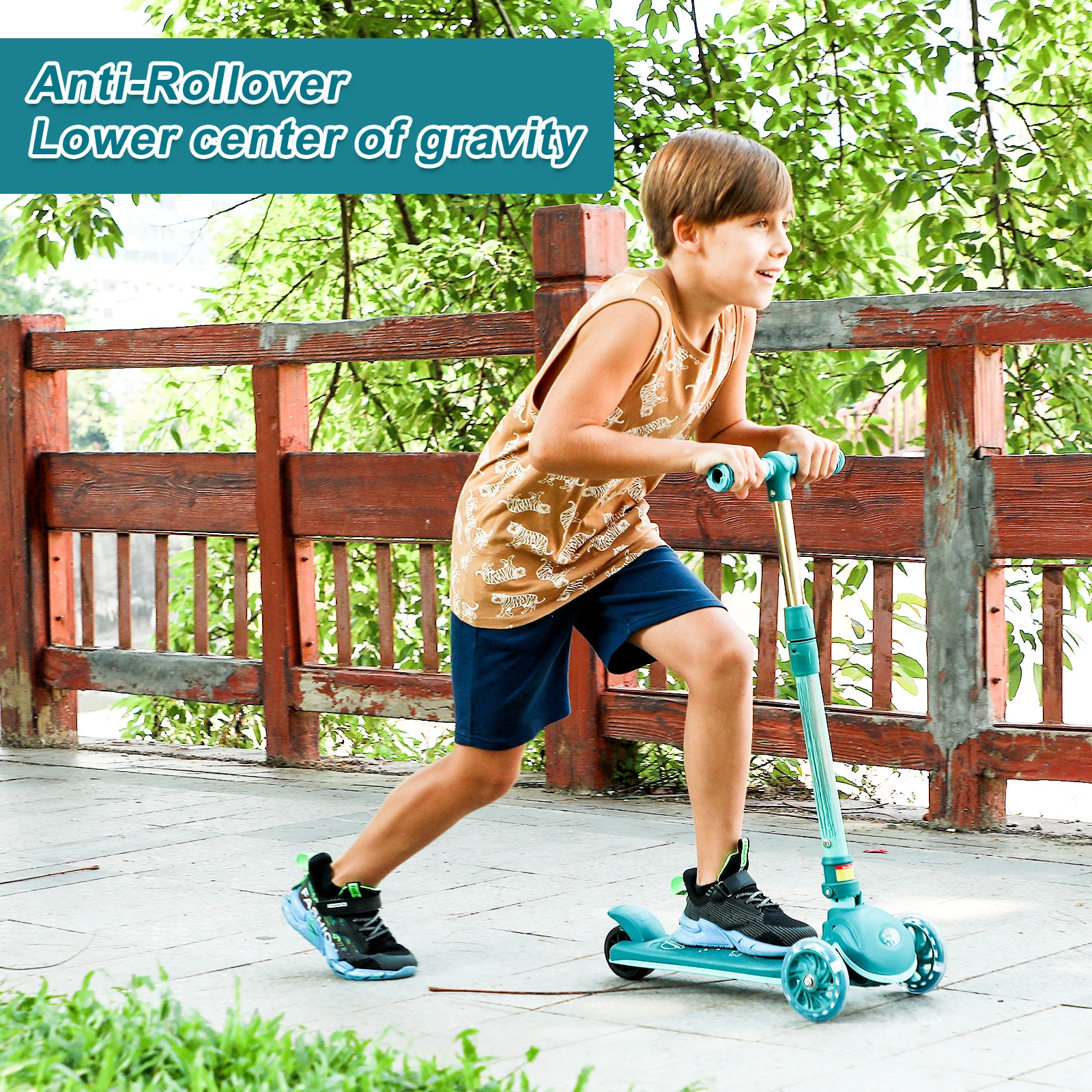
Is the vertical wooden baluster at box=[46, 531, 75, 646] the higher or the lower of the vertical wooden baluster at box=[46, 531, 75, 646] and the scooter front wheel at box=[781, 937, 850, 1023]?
the higher

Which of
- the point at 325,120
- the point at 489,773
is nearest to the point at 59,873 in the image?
the point at 489,773

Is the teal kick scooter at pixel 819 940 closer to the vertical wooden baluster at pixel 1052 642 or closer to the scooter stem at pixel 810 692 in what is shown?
the scooter stem at pixel 810 692

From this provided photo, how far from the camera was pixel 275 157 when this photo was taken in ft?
27.5

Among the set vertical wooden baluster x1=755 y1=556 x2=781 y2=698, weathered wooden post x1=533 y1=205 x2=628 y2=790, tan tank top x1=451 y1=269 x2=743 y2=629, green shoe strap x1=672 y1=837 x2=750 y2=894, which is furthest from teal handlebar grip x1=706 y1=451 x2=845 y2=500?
weathered wooden post x1=533 y1=205 x2=628 y2=790

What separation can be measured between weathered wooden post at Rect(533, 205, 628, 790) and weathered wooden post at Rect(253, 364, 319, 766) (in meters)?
1.04

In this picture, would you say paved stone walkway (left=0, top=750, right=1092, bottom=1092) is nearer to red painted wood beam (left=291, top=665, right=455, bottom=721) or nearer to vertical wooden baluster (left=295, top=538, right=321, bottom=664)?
red painted wood beam (left=291, top=665, right=455, bottom=721)

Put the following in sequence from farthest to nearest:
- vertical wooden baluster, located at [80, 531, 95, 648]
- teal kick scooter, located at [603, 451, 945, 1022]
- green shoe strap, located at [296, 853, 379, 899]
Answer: vertical wooden baluster, located at [80, 531, 95, 648] < green shoe strap, located at [296, 853, 379, 899] < teal kick scooter, located at [603, 451, 945, 1022]

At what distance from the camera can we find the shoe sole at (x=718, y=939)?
9.49 feet

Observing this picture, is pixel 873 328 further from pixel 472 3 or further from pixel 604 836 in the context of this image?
pixel 472 3

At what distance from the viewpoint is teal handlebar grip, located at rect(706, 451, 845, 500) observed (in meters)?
2.65

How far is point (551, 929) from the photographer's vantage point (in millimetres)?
3471

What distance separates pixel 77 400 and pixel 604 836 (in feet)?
Answer: 82.4

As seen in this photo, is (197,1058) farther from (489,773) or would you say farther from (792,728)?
(792,728)

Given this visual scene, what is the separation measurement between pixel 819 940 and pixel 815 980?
79 millimetres
